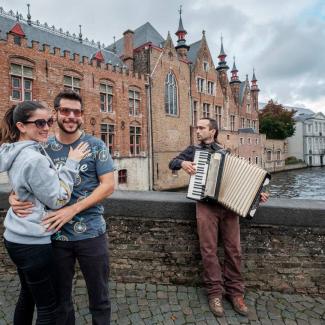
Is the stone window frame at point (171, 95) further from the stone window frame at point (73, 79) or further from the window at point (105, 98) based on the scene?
the stone window frame at point (73, 79)

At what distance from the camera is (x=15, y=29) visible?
1508cm

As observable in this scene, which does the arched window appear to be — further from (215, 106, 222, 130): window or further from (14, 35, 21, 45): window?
(14, 35, 21, 45): window

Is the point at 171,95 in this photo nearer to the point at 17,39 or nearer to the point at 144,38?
the point at 144,38

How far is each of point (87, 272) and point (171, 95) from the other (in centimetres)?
2261

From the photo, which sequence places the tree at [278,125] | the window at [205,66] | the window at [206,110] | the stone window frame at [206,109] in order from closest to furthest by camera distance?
the stone window frame at [206,109] → the window at [206,110] → the window at [205,66] → the tree at [278,125]

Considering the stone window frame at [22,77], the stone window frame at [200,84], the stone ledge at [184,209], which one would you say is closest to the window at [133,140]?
the stone window frame at [22,77]

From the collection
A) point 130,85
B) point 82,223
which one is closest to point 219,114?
point 130,85

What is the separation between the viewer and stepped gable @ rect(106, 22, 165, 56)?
23.5 m

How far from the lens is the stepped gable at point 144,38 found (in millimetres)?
23531

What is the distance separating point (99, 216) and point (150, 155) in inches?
765

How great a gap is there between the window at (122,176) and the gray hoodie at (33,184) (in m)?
17.6

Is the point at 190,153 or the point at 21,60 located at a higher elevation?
→ the point at 21,60

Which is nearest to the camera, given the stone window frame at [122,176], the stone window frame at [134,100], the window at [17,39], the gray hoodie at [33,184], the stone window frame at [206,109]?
the gray hoodie at [33,184]

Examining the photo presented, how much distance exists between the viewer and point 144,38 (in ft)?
77.1
